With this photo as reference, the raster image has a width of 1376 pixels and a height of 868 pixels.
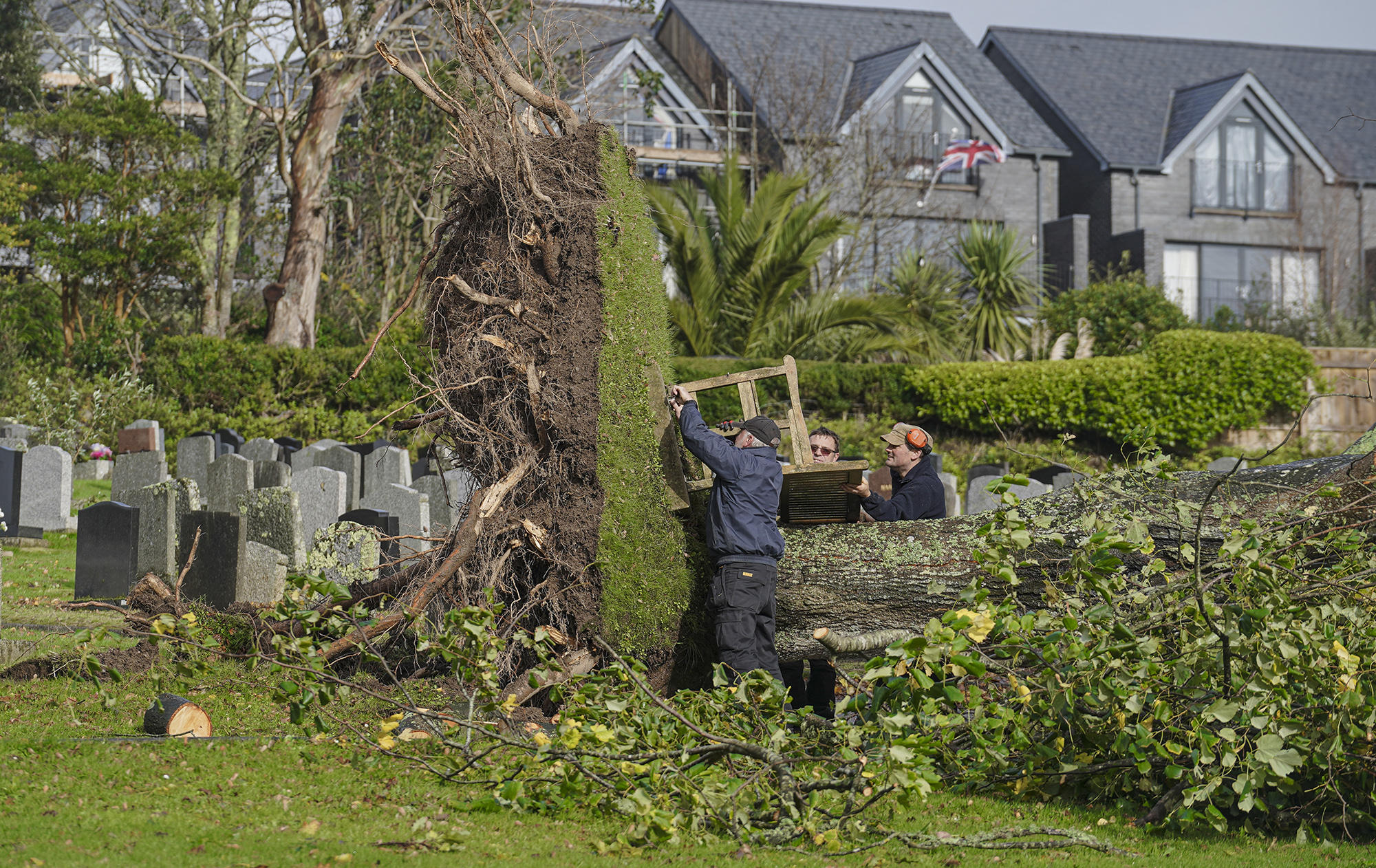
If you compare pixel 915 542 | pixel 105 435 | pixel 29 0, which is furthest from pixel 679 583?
pixel 29 0

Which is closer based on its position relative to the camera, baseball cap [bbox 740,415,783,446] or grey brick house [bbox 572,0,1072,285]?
baseball cap [bbox 740,415,783,446]

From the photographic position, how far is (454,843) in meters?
3.87

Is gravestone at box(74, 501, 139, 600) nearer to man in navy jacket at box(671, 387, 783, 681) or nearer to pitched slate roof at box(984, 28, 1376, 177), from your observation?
man in navy jacket at box(671, 387, 783, 681)

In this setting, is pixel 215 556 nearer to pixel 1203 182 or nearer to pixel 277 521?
pixel 277 521

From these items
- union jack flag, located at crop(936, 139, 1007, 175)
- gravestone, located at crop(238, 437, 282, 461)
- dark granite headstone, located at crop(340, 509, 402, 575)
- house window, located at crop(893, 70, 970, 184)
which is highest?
house window, located at crop(893, 70, 970, 184)

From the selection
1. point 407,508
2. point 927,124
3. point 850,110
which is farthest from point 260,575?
point 927,124

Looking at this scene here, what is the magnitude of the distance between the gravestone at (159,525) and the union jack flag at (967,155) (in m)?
22.3

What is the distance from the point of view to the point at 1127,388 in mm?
17875

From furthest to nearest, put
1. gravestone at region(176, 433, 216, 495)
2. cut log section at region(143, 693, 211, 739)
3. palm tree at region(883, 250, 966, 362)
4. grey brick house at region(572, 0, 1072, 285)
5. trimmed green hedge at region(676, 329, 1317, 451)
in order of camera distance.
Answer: grey brick house at region(572, 0, 1072, 285)
palm tree at region(883, 250, 966, 362)
trimmed green hedge at region(676, 329, 1317, 451)
gravestone at region(176, 433, 216, 495)
cut log section at region(143, 693, 211, 739)

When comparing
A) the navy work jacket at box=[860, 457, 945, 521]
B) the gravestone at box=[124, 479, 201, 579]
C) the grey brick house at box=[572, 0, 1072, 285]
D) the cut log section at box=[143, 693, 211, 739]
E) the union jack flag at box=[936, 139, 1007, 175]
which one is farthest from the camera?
the union jack flag at box=[936, 139, 1007, 175]

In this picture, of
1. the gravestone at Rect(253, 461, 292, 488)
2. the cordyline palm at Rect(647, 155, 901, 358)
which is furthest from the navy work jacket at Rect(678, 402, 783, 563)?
the cordyline palm at Rect(647, 155, 901, 358)

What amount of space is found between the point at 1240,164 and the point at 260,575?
29.8 m

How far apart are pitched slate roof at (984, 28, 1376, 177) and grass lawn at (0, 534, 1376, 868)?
27600 mm

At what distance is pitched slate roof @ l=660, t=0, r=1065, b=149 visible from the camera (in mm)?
27562
